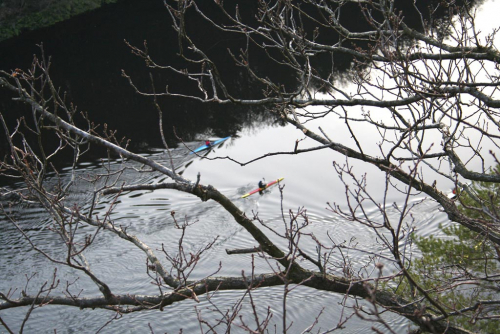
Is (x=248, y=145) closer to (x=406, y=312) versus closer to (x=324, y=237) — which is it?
(x=324, y=237)

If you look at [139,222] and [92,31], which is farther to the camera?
[92,31]

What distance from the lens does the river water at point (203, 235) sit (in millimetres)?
9359

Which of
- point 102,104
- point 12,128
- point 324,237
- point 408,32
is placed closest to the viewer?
point 408,32

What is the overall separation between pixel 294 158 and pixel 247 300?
5.68 metres

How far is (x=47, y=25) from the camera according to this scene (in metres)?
28.0

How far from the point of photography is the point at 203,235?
37.5 feet

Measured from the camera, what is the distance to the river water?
9.36 metres

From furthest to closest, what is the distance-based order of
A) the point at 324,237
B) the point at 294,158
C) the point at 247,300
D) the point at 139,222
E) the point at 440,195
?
the point at 294,158 < the point at 139,222 < the point at 324,237 < the point at 247,300 < the point at 440,195

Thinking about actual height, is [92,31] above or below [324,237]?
above

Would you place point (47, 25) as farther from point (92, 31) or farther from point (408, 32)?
point (408, 32)

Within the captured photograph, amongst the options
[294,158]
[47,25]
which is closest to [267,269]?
[294,158]

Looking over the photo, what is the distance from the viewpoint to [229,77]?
19.9 m

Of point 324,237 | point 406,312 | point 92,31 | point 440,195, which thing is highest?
point 92,31

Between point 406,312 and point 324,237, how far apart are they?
6672 mm
